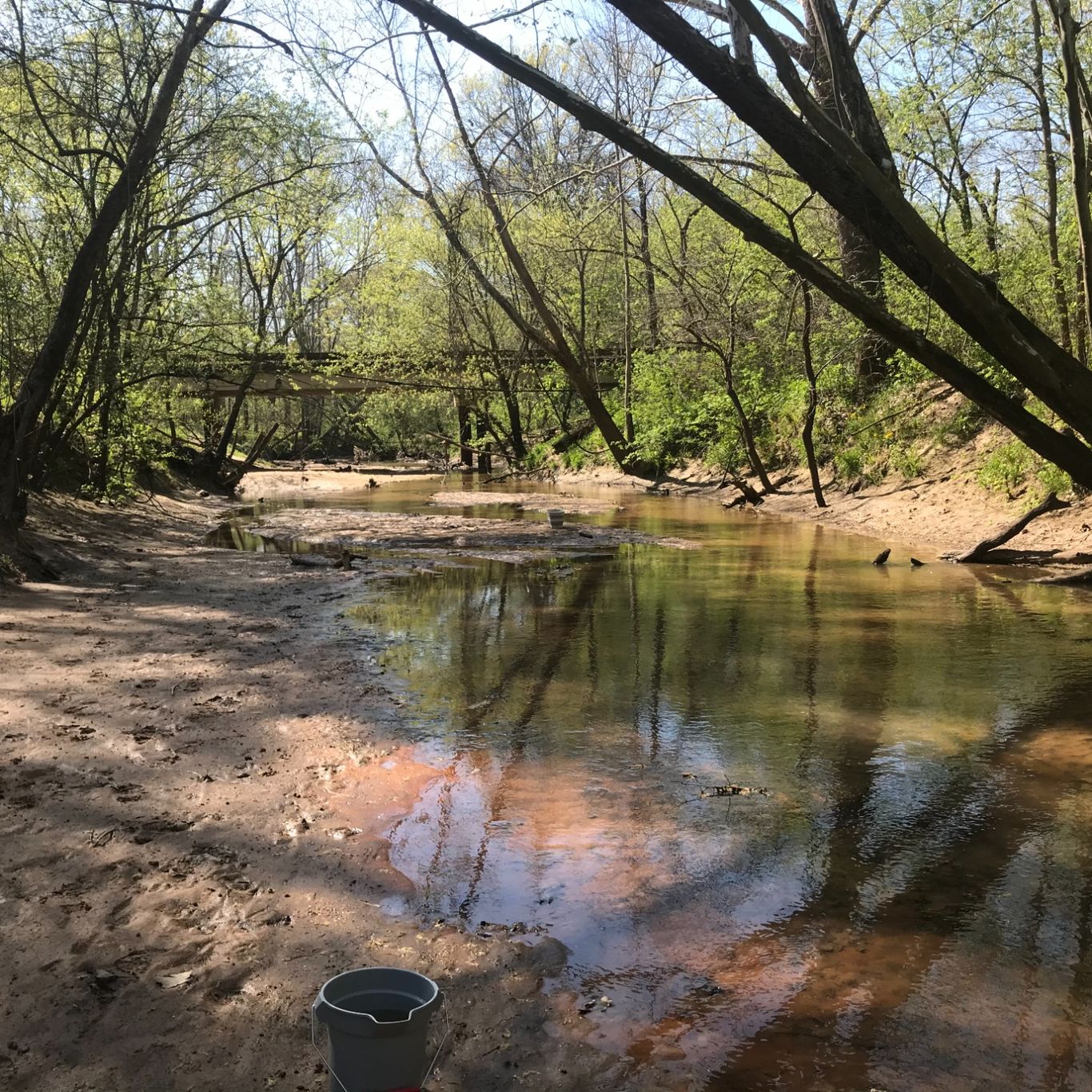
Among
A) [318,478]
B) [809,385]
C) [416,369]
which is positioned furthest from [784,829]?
[318,478]

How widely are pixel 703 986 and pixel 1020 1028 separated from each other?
3.11 feet

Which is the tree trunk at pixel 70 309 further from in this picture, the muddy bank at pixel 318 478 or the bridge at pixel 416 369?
the bridge at pixel 416 369

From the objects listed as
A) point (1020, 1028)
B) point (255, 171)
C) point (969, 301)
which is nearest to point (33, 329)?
point (255, 171)

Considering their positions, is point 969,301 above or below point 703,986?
above

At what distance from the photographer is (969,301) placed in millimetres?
7094

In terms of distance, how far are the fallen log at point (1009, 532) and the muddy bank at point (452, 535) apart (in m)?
3.89

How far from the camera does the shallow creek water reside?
2.84 m

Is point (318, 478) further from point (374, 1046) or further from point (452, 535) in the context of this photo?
point (374, 1046)

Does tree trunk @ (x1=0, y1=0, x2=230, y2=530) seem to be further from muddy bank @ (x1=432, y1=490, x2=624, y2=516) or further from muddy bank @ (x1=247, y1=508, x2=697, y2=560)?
muddy bank @ (x1=432, y1=490, x2=624, y2=516)

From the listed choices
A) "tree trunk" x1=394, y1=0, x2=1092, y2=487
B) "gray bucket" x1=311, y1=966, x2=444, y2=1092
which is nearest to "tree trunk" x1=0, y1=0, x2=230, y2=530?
"tree trunk" x1=394, y1=0, x2=1092, y2=487

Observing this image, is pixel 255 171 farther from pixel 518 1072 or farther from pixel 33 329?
pixel 518 1072

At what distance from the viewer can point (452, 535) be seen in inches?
629

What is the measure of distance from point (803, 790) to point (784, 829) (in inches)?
20.0

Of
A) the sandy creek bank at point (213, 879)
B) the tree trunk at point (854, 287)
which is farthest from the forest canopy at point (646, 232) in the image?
the sandy creek bank at point (213, 879)
